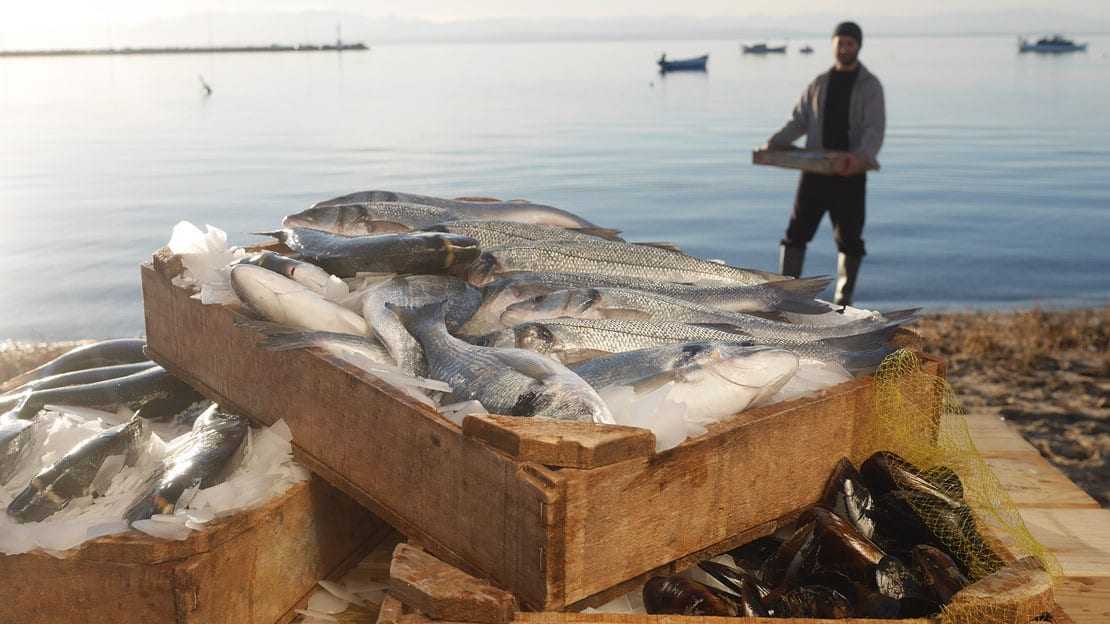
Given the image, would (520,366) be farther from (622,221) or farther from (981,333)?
(622,221)

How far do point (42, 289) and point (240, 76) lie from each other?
108112 mm

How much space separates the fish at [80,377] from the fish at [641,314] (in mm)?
1885

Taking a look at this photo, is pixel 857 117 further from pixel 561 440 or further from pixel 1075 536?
pixel 561 440

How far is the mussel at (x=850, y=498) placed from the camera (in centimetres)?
285

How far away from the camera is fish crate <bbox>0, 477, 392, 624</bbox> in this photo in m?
2.69

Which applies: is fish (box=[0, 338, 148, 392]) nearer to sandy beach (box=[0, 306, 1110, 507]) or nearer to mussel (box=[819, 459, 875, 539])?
mussel (box=[819, 459, 875, 539])

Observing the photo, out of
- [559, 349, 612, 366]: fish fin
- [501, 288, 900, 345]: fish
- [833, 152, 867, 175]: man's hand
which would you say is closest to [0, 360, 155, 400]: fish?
[501, 288, 900, 345]: fish

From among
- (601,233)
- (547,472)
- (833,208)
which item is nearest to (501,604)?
(547,472)

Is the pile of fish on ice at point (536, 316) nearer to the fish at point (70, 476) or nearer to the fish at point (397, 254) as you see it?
the fish at point (397, 254)

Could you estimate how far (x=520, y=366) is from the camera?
2750 mm

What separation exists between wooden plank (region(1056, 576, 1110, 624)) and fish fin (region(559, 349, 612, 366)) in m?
1.67

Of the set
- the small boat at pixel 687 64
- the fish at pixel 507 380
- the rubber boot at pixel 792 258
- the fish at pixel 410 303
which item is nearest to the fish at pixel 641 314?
the fish at pixel 410 303

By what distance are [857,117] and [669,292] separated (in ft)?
20.1

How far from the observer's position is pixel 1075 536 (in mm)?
3635
